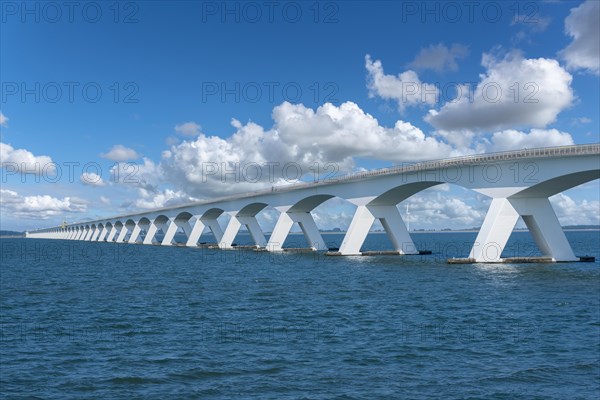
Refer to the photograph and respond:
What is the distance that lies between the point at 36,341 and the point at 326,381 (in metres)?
10.5

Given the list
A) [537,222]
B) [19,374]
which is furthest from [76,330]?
[537,222]

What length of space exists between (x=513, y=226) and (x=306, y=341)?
3155 centimetres

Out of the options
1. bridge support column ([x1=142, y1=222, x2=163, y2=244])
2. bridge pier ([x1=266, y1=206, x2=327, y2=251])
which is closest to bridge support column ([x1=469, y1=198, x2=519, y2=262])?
bridge pier ([x1=266, y1=206, x2=327, y2=251])

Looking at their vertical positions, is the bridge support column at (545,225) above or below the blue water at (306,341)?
above

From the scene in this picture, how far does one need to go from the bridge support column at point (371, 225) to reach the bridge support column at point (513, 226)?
52.5 feet

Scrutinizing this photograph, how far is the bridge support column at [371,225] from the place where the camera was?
58766 mm

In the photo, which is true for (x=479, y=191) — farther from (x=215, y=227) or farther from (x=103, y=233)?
(x=103, y=233)

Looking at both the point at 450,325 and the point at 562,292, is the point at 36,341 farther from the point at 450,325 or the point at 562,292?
the point at 562,292

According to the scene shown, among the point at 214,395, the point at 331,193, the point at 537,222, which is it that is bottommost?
the point at 214,395

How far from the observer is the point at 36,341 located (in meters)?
16.7

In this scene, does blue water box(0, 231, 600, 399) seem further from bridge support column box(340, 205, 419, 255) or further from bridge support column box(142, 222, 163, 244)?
bridge support column box(142, 222, 163, 244)

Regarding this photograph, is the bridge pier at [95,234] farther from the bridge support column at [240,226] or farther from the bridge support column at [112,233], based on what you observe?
the bridge support column at [240,226]

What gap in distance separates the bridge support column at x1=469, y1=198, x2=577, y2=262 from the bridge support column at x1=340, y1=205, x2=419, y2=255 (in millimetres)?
16012

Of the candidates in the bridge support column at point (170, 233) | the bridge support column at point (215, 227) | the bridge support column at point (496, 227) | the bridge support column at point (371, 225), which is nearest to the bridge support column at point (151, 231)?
the bridge support column at point (170, 233)
